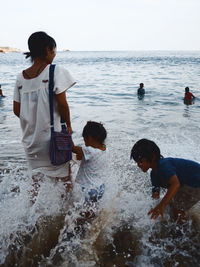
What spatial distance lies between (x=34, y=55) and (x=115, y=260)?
2264 millimetres

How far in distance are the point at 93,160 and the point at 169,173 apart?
87cm

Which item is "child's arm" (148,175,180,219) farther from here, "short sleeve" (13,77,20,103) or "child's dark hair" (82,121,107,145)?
"short sleeve" (13,77,20,103)

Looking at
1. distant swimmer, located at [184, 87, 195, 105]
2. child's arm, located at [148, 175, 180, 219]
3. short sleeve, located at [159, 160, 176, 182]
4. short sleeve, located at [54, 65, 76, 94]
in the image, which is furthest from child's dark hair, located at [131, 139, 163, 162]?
distant swimmer, located at [184, 87, 195, 105]

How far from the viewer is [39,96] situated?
94.7 inches

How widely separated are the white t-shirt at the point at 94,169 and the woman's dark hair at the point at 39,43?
116 cm

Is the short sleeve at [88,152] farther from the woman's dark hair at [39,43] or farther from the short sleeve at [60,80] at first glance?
the woman's dark hair at [39,43]

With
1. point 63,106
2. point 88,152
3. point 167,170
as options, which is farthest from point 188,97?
point 63,106

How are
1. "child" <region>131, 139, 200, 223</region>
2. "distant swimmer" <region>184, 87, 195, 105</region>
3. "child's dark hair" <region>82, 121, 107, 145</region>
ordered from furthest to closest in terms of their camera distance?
"distant swimmer" <region>184, 87, 195, 105</region> → "child's dark hair" <region>82, 121, 107, 145</region> → "child" <region>131, 139, 200, 223</region>

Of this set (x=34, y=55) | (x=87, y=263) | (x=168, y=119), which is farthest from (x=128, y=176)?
(x=168, y=119)

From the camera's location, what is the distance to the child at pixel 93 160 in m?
2.78

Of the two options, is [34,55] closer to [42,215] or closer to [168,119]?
[42,215]

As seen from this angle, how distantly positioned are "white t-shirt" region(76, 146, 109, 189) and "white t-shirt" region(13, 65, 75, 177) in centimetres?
29

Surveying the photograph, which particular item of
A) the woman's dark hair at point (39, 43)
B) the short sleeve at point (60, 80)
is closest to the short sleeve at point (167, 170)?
the short sleeve at point (60, 80)

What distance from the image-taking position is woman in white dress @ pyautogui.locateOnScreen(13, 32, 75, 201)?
2398 mm
